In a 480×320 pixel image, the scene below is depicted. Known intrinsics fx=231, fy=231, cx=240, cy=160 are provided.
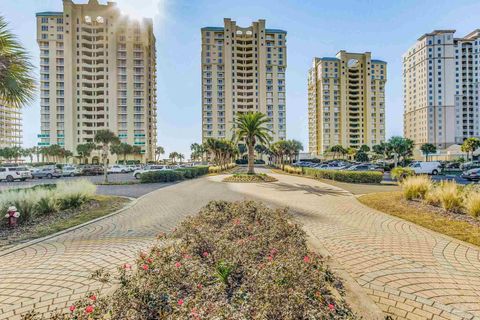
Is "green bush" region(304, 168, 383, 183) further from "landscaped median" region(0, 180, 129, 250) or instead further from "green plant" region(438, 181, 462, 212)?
"landscaped median" region(0, 180, 129, 250)

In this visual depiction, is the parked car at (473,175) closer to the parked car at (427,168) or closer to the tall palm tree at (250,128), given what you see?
the parked car at (427,168)

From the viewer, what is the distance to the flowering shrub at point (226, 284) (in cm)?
235

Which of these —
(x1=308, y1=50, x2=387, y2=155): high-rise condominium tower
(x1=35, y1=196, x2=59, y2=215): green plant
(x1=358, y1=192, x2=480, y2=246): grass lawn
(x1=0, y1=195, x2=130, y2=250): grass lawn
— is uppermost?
(x1=308, y1=50, x2=387, y2=155): high-rise condominium tower

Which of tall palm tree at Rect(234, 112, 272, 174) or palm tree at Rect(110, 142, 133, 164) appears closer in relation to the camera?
tall palm tree at Rect(234, 112, 272, 174)

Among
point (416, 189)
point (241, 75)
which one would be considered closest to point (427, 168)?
point (416, 189)

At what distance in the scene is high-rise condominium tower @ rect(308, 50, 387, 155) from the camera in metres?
110

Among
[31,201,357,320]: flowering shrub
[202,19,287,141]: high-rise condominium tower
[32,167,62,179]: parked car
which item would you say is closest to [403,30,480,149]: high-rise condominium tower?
[202,19,287,141]: high-rise condominium tower

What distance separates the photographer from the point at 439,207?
8344 millimetres

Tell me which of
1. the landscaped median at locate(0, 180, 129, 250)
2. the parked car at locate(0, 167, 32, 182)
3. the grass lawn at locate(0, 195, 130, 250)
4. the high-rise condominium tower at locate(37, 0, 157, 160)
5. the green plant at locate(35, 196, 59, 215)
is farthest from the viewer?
the high-rise condominium tower at locate(37, 0, 157, 160)

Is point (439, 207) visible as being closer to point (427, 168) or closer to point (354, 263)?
point (354, 263)

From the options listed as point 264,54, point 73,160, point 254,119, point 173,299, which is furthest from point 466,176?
point 73,160

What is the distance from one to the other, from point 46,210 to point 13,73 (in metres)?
4.64

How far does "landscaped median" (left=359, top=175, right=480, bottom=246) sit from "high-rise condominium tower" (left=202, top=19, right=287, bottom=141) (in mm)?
89404

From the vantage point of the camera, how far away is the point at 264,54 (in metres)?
97.7
